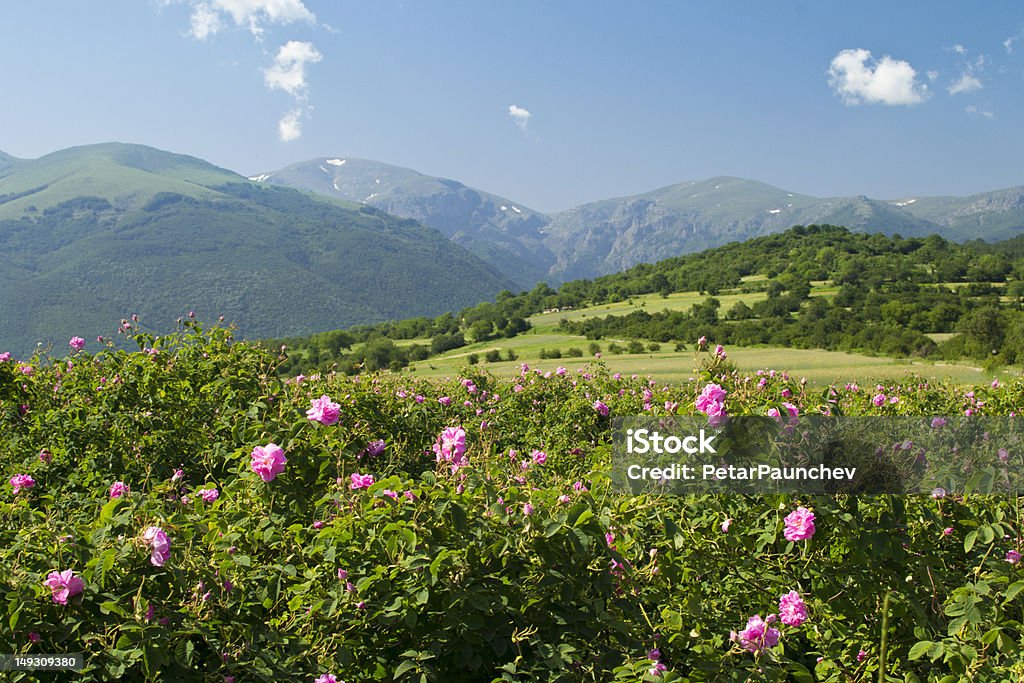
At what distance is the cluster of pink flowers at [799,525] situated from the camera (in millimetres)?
2422

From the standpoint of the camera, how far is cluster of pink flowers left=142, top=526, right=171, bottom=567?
2.00 meters

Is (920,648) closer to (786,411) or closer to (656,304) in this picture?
(786,411)

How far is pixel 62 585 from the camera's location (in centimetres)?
199

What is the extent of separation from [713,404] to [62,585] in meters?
2.29

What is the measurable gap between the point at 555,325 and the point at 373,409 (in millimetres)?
50149

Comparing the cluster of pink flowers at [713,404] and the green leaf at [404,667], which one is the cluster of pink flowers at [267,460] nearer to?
the green leaf at [404,667]

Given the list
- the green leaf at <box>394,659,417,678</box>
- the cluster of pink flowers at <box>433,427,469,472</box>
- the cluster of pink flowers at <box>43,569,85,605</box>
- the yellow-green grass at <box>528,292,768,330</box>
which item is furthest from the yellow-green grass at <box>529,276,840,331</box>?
the cluster of pink flowers at <box>43,569,85,605</box>

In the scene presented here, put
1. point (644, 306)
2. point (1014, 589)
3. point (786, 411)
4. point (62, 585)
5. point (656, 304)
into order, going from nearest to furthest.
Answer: point (62, 585) → point (1014, 589) → point (786, 411) → point (644, 306) → point (656, 304)

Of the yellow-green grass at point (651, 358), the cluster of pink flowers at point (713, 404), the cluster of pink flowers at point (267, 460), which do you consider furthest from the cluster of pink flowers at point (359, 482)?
the yellow-green grass at point (651, 358)

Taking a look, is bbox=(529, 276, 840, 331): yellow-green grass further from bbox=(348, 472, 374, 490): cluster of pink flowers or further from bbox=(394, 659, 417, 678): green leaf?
bbox=(394, 659, 417, 678): green leaf

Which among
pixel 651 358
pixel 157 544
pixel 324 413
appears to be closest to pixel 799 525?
pixel 324 413

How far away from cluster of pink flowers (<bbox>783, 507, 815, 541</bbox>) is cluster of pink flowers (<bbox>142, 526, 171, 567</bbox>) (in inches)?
82.4

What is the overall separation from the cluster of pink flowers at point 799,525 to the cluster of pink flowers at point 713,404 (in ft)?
1.45

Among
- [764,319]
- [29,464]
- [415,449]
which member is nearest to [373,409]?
[415,449]
